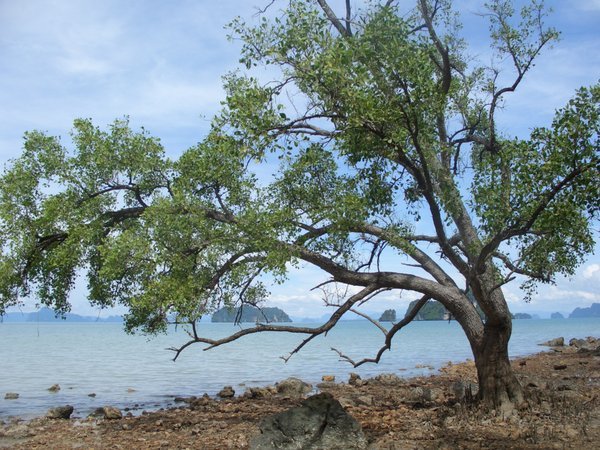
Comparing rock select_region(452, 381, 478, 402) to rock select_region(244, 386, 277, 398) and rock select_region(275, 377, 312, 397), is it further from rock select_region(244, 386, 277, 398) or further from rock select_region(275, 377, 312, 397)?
rock select_region(244, 386, 277, 398)

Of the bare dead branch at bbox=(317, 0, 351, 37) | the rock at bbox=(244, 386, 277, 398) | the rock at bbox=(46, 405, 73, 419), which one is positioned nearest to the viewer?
the bare dead branch at bbox=(317, 0, 351, 37)

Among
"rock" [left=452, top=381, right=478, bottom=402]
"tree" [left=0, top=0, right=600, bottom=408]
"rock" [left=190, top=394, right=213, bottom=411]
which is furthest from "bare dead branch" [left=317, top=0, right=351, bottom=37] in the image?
"rock" [left=190, top=394, right=213, bottom=411]

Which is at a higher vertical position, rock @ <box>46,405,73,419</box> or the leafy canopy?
the leafy canopy

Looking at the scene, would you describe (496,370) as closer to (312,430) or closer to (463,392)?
(463,392)

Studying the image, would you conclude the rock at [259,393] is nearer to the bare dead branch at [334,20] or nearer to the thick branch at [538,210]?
the thick branch at [538,210]

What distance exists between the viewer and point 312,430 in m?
13.4

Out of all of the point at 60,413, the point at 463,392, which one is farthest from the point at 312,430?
the point at 60,413

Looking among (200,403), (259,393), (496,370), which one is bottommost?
(200,403)

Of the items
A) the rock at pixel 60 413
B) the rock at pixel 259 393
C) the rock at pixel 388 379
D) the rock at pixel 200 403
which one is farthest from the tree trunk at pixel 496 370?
the rock at pixel 60 413

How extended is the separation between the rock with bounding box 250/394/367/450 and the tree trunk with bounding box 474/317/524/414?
186 inches

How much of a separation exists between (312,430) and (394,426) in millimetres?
3132

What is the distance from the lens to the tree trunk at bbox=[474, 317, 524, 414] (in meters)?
16.4

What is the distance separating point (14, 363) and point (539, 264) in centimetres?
4891

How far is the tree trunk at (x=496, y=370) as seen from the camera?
16.4 meters
